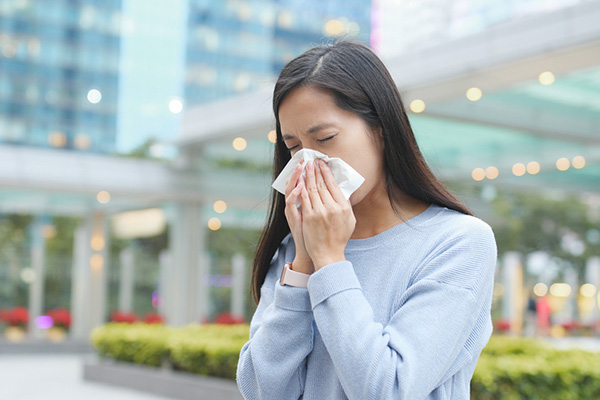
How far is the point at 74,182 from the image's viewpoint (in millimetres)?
12477

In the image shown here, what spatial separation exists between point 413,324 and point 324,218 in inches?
8.9

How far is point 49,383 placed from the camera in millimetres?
10961

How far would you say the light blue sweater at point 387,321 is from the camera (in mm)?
1224

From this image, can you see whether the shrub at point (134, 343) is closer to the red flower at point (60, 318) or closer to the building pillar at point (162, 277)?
the building pillar at point (162, 277)

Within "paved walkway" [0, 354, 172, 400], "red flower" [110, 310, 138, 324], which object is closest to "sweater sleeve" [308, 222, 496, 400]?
"paved walkway" [0, 354, 172, 400]

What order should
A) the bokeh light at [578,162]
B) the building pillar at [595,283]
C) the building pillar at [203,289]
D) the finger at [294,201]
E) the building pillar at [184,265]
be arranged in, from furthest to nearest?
1. the building pillar at [595,283]
2. the building pillar at [203,289]
3. the building pillar at [184,265]
4. the bokeh light at [578,162]
5. the finger at [294,201]

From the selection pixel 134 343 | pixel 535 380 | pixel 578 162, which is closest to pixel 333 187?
pixel 535 380

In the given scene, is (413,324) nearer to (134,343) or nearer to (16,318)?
(134,343)

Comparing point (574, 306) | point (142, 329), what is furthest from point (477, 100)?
point (574, 306)

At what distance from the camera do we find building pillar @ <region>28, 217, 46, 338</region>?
684 inches

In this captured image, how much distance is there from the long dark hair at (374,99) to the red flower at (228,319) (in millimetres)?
13295

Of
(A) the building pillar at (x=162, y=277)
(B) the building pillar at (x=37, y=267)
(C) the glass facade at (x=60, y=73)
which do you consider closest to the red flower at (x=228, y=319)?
(A) the building pillar at (x=162, y=277)

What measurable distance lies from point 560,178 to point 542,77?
7034 millimetres

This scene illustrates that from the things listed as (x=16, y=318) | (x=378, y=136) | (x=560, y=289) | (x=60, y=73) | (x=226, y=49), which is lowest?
(x=560, y=289)
